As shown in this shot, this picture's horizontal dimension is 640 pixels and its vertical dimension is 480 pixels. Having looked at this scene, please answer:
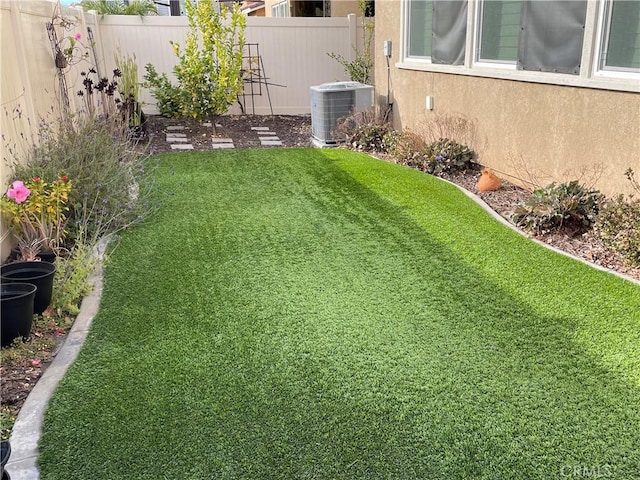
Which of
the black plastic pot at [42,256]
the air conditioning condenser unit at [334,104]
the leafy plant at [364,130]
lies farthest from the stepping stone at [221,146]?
the black plastic pot at [42,256]

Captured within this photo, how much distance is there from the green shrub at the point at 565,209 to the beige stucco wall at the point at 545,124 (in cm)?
28

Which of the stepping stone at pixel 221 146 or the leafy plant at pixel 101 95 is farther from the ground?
the leafy plant at pixel 101 95

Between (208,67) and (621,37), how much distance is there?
706cm

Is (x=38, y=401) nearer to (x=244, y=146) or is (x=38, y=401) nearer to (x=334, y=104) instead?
(x=244, y=146)

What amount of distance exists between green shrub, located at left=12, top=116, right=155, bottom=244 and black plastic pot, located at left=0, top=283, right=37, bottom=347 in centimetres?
108

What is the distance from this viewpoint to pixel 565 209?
4.68m

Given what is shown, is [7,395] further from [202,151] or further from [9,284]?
[202,151]

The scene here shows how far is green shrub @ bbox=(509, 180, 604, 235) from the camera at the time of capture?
4.67 metres

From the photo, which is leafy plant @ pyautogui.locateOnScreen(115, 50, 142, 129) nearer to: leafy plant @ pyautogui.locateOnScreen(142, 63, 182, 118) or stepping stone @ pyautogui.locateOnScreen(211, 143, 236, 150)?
leafy plant @ pyautogui.locateOnScreen(142, 63, 182, 118)

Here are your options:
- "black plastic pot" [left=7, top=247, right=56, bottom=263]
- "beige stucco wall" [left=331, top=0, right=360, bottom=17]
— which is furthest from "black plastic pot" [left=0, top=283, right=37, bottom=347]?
"beige stucco wall" [left=331, top=0, right=360, bottom=17]

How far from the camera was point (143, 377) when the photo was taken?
2.86 metres

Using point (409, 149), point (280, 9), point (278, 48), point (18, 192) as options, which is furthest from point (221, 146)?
point (280, 9)

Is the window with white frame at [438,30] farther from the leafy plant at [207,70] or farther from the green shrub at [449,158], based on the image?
the leafy plant at [207,70]

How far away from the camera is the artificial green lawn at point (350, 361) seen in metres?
2.31
